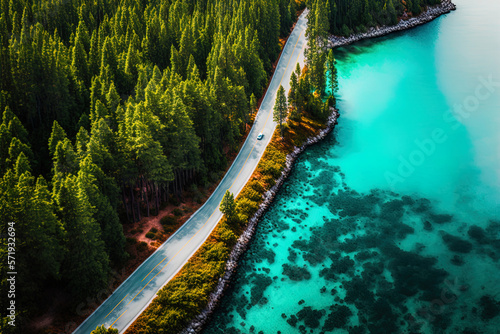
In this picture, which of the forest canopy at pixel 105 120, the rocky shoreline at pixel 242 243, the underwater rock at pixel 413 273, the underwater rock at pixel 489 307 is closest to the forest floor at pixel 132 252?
the forest canopy at pixel 105 120

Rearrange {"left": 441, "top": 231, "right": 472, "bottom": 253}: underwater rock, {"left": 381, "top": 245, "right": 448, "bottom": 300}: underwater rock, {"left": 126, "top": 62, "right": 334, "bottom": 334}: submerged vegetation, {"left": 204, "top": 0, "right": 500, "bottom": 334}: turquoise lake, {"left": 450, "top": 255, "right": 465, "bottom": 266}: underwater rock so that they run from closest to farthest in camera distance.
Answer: {"left": 126, "top": 62, "right": 334, "bottom": 334}: submerged vegetation
{"left": 204, "top": 0, "right": 500, "bottom": 334}: turquoise lake
{"left": 381, "top": 245, "right": 448, "bottom": 300}: underwater rock
{"left": 450, "top": 255, "right": 465, "bottom": 266}: underwater rock
{"left": 441, "top": 231, "right": 472, "bottom": 253}: underwater rock

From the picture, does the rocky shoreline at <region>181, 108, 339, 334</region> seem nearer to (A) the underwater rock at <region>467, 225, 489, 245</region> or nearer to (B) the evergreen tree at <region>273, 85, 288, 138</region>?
(B) the evergreen tree at <region>273, 85, 288, 138</region>

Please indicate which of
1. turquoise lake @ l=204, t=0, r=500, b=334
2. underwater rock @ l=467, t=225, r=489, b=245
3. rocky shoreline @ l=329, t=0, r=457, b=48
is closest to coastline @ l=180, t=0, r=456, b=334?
rocky shoreline @ l=329, t=0, r=457, b=48

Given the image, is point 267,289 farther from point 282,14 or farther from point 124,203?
point 282,14

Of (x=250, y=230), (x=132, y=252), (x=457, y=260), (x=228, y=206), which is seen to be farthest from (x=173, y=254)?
(x=457, y=260)

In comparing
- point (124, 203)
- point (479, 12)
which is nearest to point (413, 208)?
point (124, 203)

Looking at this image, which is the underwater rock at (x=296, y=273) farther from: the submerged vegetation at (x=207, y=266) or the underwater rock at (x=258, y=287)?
the submerged vegetation at (x=207, y=266)
